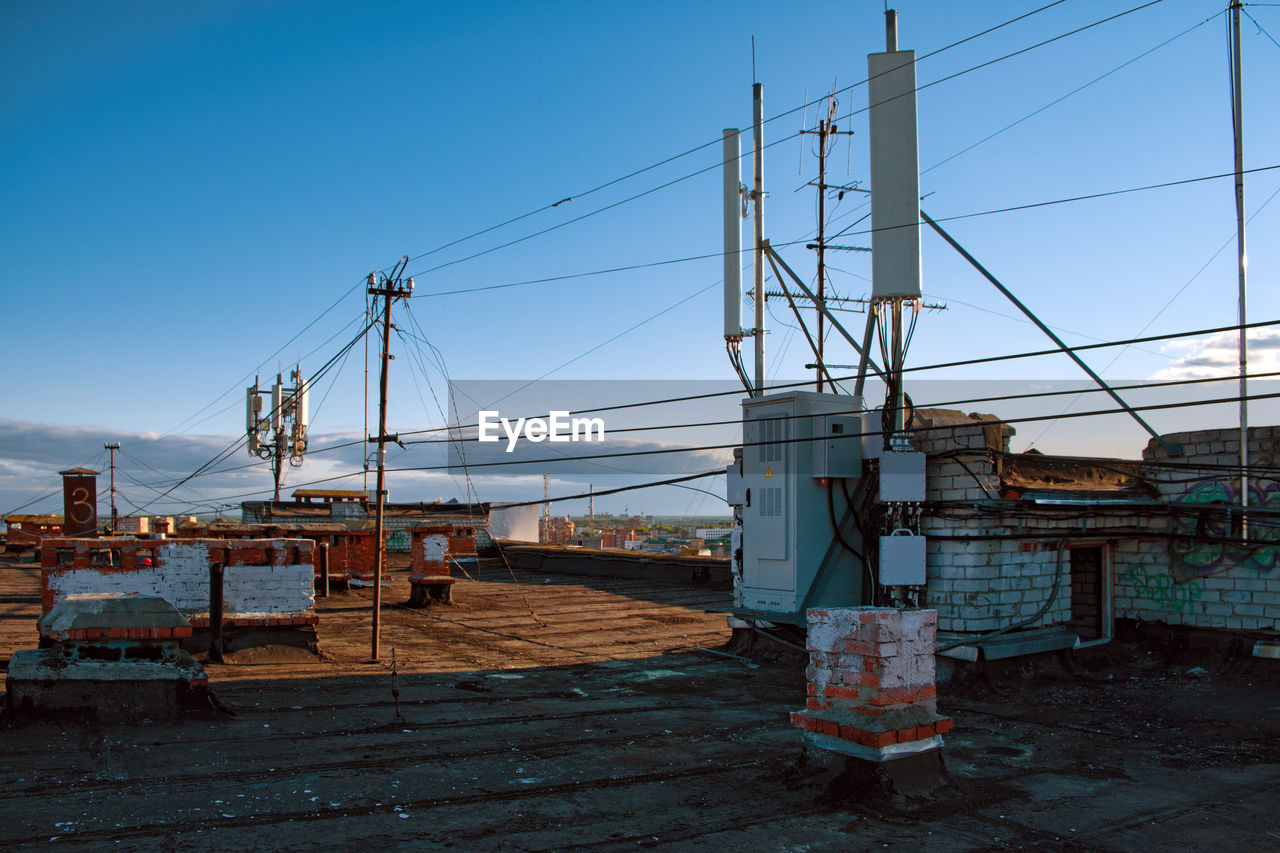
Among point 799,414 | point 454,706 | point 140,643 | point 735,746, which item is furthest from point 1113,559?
point 140,643

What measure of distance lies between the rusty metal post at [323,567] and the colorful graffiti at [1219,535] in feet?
54.2

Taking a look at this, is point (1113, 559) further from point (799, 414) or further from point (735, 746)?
point (735, 746)

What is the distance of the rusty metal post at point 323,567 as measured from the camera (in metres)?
19.5

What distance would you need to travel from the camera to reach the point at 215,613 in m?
12.8

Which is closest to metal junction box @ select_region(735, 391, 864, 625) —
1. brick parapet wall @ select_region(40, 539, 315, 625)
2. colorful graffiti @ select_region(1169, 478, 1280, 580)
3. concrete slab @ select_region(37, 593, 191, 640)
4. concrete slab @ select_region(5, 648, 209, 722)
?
colorful graffiti @ select_region(1169, 478, 1280, 580)

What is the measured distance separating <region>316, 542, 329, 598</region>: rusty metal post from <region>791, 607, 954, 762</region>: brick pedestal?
15178mm

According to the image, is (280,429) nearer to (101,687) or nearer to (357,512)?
(357,512)

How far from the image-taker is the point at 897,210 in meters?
12.0

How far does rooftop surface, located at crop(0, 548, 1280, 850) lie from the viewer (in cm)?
575

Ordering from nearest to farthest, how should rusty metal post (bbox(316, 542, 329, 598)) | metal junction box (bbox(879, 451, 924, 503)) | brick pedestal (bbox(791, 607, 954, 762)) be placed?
brick pedestal (bbox(791, 607, 954, 762)) → metal junction box (bbox(879, 451, 924, 503)) → rusty metal post (bbox(316, 542, 329, 598))

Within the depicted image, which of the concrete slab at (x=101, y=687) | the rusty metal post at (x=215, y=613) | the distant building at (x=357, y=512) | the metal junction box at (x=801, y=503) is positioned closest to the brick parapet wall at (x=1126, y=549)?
the metal junction box at (x=801, y=503)

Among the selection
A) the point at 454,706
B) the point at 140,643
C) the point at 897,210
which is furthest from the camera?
the point at 897,210

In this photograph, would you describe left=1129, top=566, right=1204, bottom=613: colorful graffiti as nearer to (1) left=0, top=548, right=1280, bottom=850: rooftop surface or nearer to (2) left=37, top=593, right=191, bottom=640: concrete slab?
(1) left=0, top=548, right=1280, bottom=850: rooftop surface

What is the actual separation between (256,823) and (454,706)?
4136 mm
